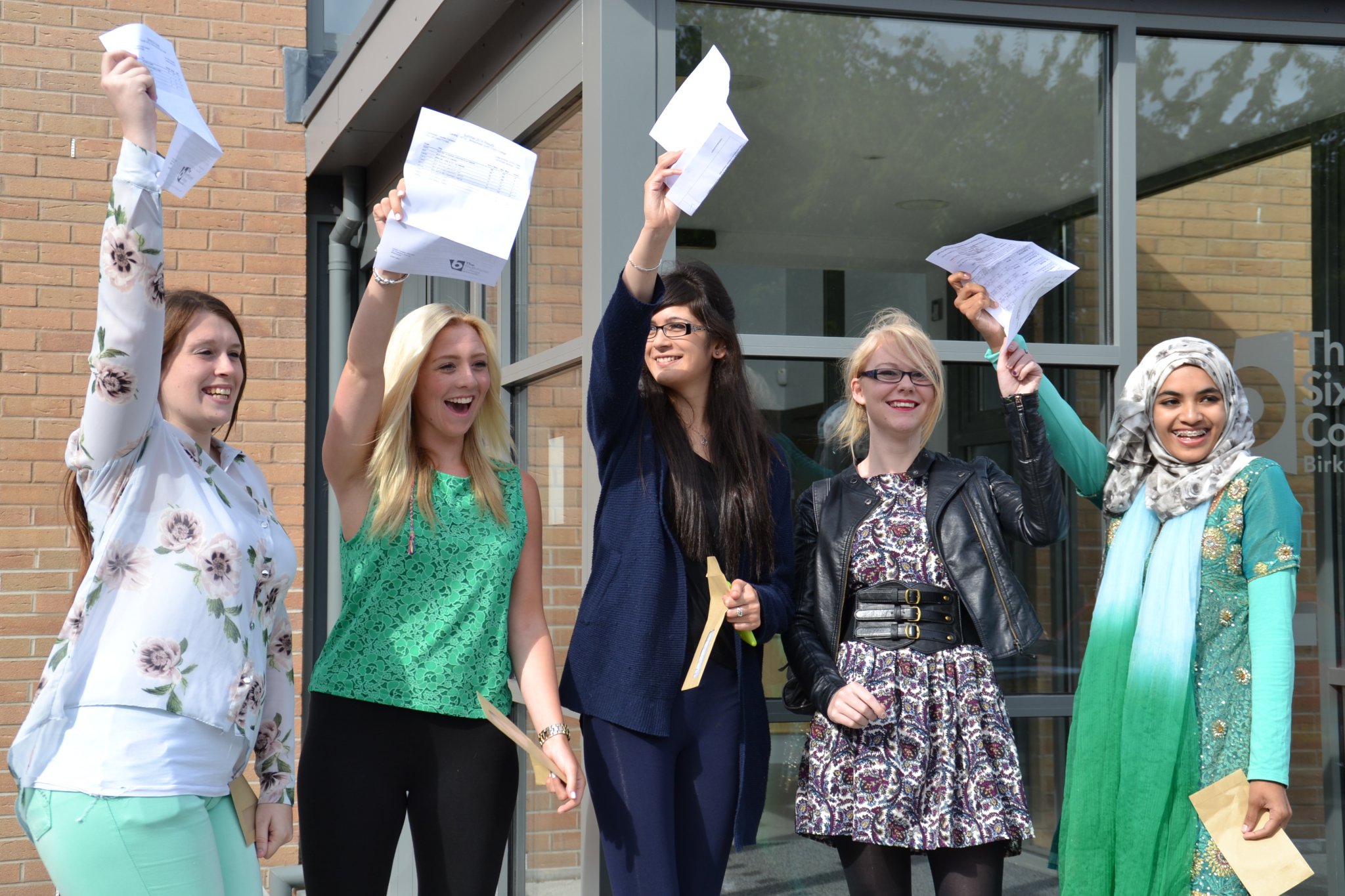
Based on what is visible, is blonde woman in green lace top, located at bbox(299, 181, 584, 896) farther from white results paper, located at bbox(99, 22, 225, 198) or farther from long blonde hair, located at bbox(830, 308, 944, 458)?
long blonde hair, located at bbox(830, 308, 944, 458)

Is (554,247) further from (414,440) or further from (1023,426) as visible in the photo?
(1023,426)

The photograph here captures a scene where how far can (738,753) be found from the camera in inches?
105

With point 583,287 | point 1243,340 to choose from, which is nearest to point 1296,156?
point 1243,340

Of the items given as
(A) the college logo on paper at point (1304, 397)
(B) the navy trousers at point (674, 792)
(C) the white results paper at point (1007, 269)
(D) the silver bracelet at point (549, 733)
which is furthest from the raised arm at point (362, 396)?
(A) the college logo on paper at point (1304, 397)

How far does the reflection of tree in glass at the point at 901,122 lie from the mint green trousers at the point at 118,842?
2155 mm

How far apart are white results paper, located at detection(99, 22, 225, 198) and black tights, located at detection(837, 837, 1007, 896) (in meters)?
1.90

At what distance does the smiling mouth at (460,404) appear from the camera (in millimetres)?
2768

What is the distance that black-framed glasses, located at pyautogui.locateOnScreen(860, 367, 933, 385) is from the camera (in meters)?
2.92

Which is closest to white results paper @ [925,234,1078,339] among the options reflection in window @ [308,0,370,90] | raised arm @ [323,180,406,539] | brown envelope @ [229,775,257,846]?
raised arm @ [323,180,406,539]

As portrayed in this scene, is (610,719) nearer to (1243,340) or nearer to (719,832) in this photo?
(719,832)

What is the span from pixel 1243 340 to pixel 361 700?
288cm

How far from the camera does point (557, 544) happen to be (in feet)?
12.1

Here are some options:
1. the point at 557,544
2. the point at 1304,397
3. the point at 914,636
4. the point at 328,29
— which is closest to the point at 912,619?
the point at 914,636

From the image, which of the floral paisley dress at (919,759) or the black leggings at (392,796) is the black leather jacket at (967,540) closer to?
the floral paisley dress at (919,759)
